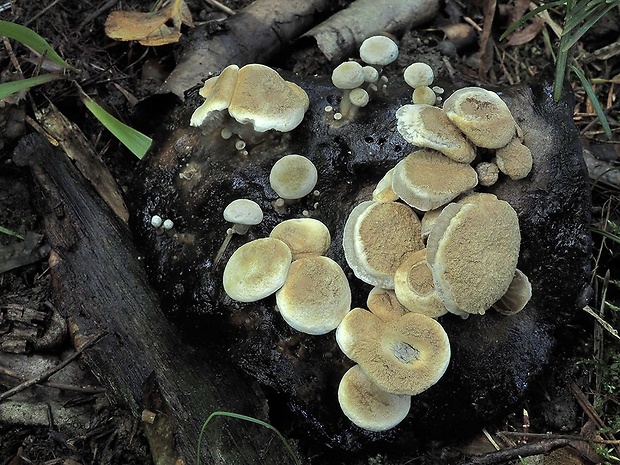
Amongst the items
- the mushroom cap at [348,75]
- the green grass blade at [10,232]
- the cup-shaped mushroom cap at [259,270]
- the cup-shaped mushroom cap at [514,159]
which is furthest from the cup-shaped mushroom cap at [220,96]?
the cup-shaped mushroom cap at [514,159]

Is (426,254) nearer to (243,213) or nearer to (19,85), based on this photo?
(243,213)

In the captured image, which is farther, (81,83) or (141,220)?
(81,83)

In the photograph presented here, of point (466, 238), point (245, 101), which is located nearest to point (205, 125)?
point (245, 101)

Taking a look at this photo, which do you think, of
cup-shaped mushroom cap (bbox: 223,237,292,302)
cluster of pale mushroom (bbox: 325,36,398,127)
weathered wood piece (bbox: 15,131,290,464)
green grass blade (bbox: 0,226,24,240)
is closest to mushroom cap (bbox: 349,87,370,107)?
cluster of pale mushroom (bbox: 325,36,398,127)

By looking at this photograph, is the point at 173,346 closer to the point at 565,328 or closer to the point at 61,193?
the point at 61,193

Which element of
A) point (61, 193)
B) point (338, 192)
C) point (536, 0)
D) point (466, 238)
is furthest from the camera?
point (536, 0)

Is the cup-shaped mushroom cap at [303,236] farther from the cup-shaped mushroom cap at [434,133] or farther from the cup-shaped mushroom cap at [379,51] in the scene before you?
the cup-shaped mushroom cap at [379,51]

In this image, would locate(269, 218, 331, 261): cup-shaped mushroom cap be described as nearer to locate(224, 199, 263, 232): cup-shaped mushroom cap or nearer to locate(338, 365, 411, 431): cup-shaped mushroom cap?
locate(224, 199, 263, 232): cup-shaped mushroom cap
